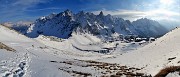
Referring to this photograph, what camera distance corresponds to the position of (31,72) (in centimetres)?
3023

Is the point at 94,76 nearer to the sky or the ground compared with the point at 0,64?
nearer to the ground

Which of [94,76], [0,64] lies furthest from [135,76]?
[0,64]

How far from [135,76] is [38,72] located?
14807 millimetres

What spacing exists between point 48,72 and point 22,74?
4.64 m

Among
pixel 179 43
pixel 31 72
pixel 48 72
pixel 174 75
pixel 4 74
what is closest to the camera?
pixel 174 75

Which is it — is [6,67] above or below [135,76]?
above

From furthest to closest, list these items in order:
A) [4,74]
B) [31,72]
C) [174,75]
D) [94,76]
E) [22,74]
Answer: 1. [94,76]
2. [31,72]
3. [22,74]
4. [4,74]
5. [174,75]

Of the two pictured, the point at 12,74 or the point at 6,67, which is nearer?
the point at 12,74

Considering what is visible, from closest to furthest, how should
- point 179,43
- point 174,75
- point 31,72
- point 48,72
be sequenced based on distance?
1. point 174,75
2. point 31,72
3. point 48,72
4. point 179,43

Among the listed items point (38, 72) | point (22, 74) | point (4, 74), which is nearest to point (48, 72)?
point (38, 72)

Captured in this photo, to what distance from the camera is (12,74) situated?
87.8ft

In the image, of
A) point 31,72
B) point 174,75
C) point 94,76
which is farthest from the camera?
point 94,76

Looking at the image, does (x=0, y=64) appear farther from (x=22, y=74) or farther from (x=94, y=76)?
(x=94, y=76)

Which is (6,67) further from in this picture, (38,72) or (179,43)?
(179,43)
